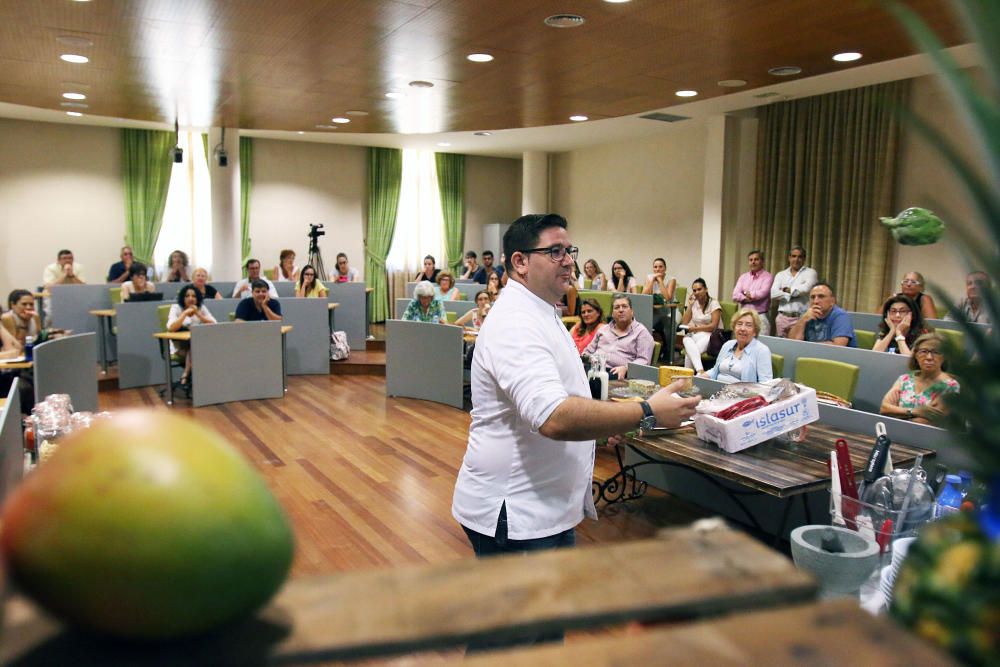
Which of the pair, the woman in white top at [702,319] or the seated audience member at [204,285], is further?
the seated audience member at [204,285]

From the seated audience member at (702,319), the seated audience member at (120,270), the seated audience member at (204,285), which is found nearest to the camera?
the seated audience member at (702,319)

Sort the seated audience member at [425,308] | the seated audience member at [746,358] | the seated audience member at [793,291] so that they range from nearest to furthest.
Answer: the seated audience member at [746,358]
the seated audience member at [425,308]
the seated audience member at [793,291]

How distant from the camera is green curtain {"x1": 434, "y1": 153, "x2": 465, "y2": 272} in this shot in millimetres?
14602

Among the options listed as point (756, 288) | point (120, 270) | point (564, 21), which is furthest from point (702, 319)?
point (120, 270)

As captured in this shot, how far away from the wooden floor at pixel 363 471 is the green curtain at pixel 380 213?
6083 mm

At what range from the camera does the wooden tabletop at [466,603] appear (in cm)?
47

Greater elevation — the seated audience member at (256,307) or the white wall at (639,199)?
the white wall at (639,199)

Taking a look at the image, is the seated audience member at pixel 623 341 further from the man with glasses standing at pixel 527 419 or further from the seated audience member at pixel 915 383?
the man with glasses standing at pixel 527 419

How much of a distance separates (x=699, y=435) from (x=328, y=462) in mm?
3067

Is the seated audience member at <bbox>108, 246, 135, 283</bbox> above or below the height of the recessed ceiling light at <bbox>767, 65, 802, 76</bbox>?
below

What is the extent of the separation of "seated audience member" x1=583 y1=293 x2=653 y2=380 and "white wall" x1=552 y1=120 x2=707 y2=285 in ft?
19.3

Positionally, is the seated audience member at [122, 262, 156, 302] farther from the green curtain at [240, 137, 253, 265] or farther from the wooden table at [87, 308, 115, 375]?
the green curtain at [240, 137, 253, 265]

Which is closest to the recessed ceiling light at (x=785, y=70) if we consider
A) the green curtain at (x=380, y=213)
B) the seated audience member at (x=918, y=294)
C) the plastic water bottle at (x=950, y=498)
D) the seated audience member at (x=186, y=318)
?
the seated audience member at (x=918, y=294)

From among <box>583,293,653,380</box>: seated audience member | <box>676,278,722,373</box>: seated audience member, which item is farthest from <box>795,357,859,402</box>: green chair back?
<box>676,278,722,373</box>: seated audience member
